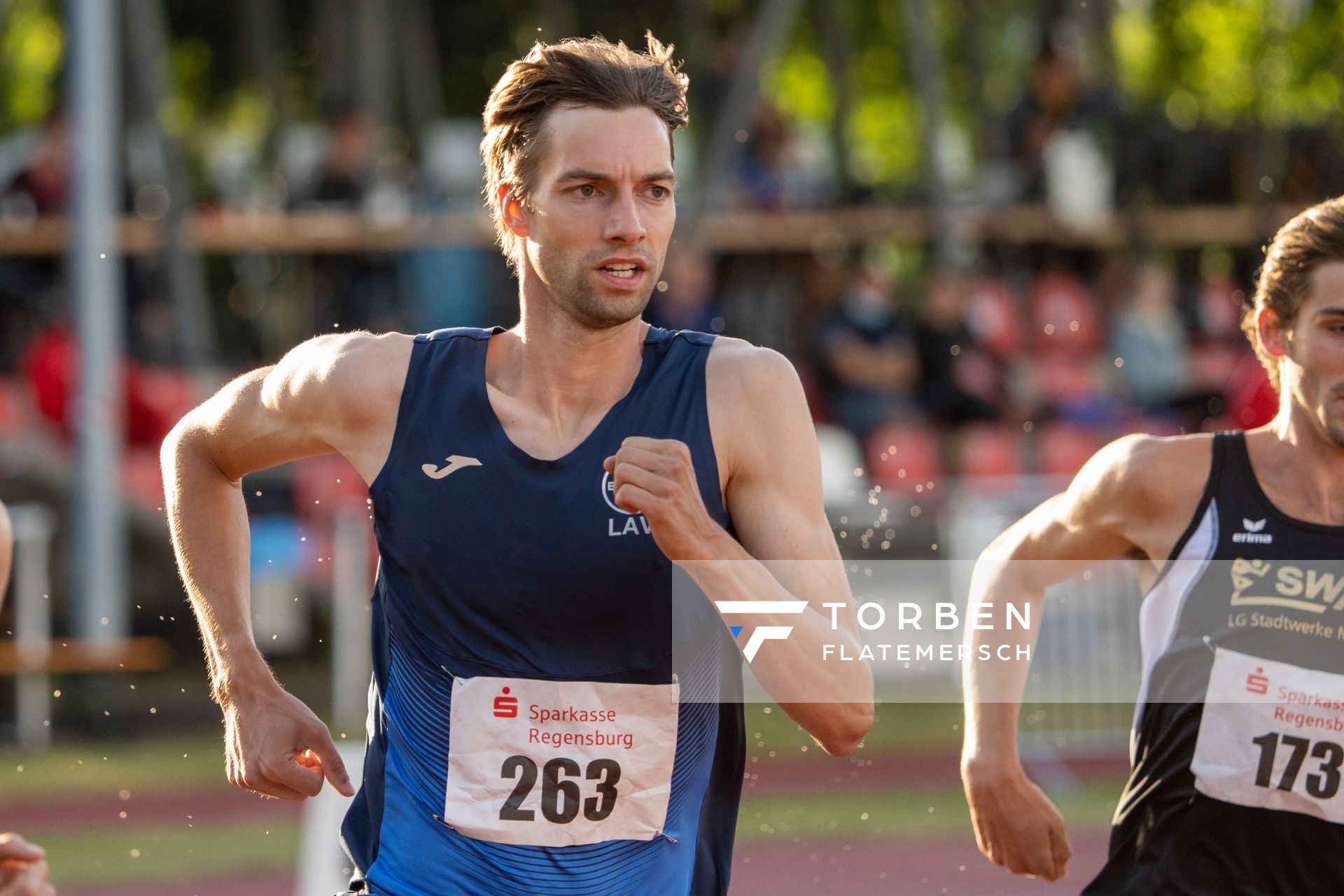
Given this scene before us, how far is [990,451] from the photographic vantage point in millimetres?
11539

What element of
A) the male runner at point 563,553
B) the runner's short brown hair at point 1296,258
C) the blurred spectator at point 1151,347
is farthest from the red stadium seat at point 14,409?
the runner's short brown hair at point 1296,258

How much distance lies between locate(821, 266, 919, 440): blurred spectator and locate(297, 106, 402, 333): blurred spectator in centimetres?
364

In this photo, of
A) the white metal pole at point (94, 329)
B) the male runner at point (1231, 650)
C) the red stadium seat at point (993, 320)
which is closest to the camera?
the male runner at point (1231, 650)

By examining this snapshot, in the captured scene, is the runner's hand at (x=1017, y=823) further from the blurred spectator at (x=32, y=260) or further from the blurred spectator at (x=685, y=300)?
the blurred spectator at (x=32, y=260)

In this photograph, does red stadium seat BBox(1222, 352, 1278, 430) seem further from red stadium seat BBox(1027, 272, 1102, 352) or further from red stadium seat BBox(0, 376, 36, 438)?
red stadium seat BBox(0, 376, 36, 438)

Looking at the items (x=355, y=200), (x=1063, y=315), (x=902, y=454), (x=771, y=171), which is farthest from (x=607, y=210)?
(x=771, y=171)

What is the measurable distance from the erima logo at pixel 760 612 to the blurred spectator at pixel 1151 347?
9.46m

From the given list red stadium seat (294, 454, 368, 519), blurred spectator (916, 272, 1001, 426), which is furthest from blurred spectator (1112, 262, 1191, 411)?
red stadium seat (294, 454, 368, 519)

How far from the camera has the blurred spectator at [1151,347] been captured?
12344 mm

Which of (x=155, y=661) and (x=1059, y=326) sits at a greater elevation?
(x=1059, y=326)

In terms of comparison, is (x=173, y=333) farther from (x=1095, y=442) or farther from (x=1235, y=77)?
(x=1235, y=77)

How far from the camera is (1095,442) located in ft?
38.3

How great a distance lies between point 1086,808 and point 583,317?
19.7ft

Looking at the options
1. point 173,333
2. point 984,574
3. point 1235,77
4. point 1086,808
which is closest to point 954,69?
point 1235,77
